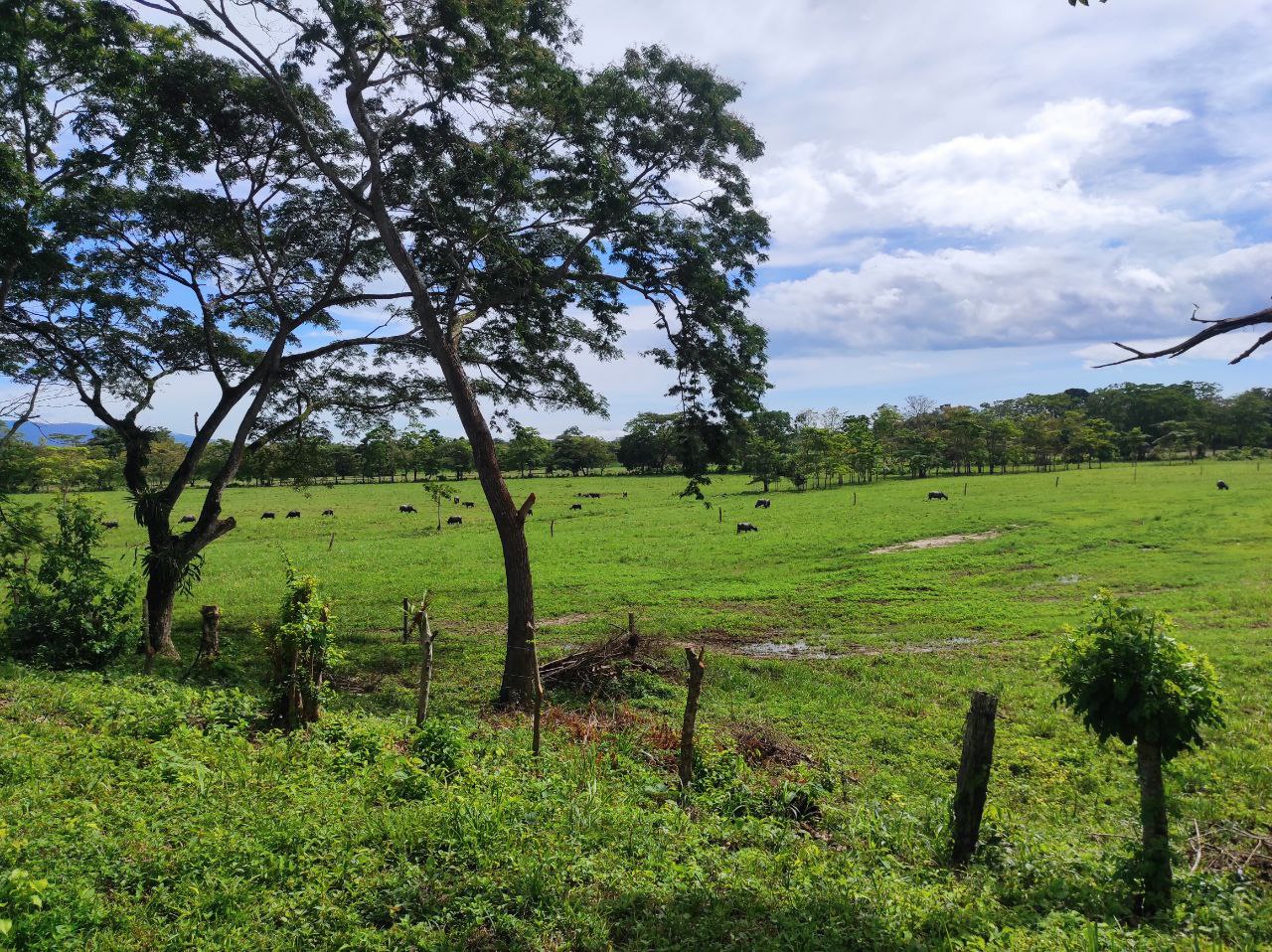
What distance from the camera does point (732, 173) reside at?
12.4 metres

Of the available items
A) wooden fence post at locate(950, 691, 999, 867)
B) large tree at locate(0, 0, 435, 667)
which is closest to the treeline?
large tree at locate(0, 0, 435, 667)

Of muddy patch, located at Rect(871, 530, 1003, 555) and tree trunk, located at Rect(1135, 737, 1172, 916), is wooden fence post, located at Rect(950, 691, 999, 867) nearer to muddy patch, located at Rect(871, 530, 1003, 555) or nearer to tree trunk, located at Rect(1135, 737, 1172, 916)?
tree trunk, located at Rect(1135, 737, 1172, 916)

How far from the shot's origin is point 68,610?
11.1 m

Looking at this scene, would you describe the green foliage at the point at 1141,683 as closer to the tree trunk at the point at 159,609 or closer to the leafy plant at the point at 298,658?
the leafy plant at the point at 298,658

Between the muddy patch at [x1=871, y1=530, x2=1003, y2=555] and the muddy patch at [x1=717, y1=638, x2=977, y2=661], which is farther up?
the muddy patch at [x1=871, y1=530, x2=1003, y2=555]

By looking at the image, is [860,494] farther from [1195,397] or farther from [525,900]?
[1195,397]

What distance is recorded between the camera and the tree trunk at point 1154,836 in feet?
16.4

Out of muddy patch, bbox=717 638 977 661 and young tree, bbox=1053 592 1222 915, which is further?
muddy patch, bbox=717 638 977 661

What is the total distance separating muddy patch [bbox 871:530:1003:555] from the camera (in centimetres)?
2761

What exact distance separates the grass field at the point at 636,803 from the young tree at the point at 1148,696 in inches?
15.6

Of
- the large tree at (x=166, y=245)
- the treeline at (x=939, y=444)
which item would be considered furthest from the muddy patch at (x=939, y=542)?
the large tree at (x=166, y=245)

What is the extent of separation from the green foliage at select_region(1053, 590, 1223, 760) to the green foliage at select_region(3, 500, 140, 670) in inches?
532

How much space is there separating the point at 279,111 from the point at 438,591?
47.1ft

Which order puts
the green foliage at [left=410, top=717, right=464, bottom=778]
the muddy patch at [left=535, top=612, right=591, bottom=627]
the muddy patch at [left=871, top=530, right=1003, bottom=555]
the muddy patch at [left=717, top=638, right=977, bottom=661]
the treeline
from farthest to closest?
the treeline, the muddy patch at [left=871, top=530, right=1003, bottom=555], the muddy patch at [left=535, top=612, right=591, bottom=627], the muddy patch at [left=717, top=638, right=977, bottom=661], the green foliage at [left=410, top=717, right=464, bottom=778]
